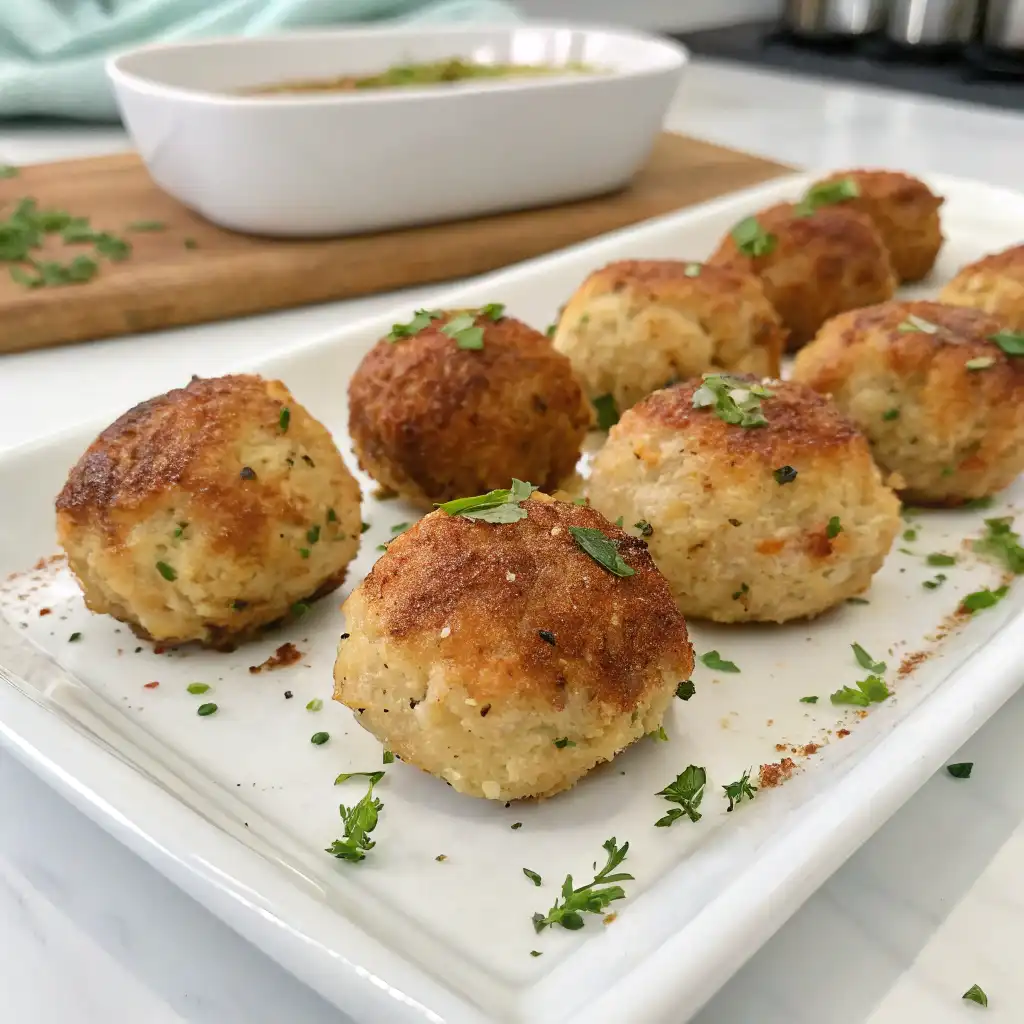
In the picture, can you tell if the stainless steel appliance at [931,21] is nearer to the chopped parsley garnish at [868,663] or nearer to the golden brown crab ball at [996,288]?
the golden brown crab ball at [996,288]

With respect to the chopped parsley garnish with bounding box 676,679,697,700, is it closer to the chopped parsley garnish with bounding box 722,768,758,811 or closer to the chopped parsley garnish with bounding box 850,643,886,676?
the chopped parsley garnish with bounding box 722,768,758,811

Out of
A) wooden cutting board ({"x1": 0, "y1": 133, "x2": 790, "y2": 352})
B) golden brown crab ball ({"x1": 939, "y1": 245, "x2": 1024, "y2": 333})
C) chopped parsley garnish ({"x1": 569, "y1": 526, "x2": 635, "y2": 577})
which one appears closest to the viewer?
chopped parsley garnish ({"x1": 569, "y1": 526, "x2": 635, "y2": 577})

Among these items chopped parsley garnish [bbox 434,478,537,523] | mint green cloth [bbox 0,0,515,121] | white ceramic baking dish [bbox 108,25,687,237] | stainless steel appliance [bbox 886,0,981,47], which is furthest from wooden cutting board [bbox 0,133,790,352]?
stainless steel appliance [bbox 886,0,981,47]

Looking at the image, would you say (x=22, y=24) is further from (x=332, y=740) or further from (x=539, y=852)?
(x=539, y=852)

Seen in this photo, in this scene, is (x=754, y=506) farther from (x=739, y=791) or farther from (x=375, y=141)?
(x=375, y=141)

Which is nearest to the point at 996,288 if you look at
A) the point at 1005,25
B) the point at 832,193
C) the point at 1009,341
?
the point at 1009,341

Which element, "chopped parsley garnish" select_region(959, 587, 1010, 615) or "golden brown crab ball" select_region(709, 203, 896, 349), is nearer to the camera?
"chopped parsley garnish" select_region(959, 587, 1010, 615)
